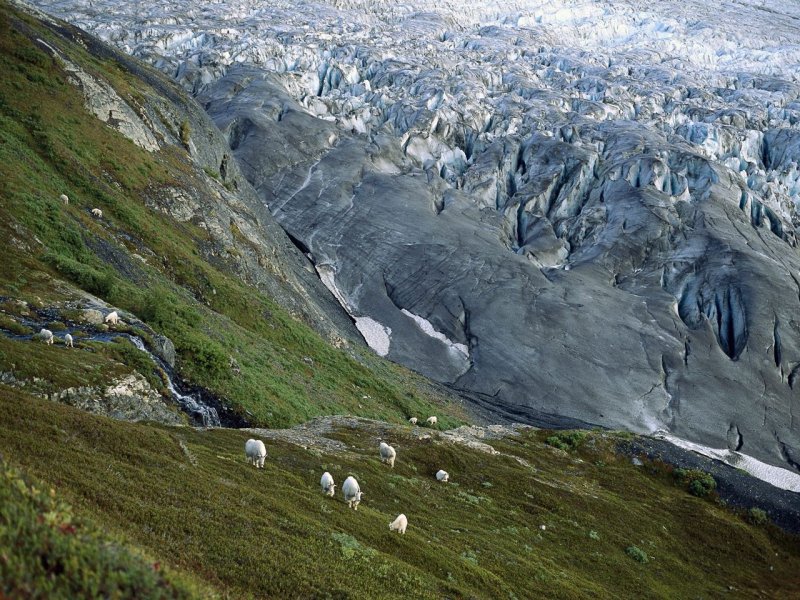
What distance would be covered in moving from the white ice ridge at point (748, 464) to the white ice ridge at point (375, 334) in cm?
4847

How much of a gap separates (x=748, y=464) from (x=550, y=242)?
2643 inches

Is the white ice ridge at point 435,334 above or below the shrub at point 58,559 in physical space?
below

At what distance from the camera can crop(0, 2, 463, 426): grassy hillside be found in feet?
113

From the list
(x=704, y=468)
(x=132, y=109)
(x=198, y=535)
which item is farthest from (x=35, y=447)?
(x=132, y=109)

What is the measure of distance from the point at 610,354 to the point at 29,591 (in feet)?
390

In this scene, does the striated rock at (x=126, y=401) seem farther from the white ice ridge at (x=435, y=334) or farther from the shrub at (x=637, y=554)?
the white ice ridge at (x=435, y=334)

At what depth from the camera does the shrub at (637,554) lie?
107 ft

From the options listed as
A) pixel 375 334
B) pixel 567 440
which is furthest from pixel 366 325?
pixel 567 440

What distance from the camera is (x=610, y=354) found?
380 feet

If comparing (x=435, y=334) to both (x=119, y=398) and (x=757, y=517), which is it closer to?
(x=757, y=517)

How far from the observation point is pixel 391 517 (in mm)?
23422


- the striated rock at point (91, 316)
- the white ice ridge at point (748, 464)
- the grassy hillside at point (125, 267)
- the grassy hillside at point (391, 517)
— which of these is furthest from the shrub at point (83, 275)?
the white ice ridge at point (748, 464)

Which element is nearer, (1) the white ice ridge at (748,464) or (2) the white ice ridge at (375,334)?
(1) the white ice ridge at (748,464)

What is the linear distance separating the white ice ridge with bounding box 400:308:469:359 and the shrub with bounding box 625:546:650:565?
3152 inches
